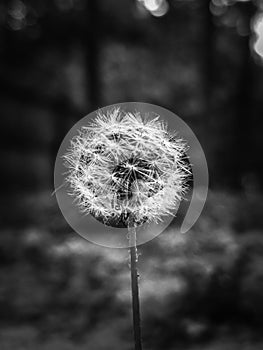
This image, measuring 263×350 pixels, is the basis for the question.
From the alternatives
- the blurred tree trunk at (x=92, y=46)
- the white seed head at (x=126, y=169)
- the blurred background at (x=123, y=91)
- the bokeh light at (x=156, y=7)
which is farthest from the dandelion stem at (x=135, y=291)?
the bokeh light at (x=156, y=7)

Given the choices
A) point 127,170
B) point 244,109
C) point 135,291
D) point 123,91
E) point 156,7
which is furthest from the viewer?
point 244,109

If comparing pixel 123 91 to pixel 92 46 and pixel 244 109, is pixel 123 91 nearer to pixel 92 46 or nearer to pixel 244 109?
pixel 92 46

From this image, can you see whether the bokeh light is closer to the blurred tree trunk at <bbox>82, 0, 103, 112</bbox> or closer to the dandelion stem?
the blurred tree trunk at <bbox>82, 0, 103, 112</bbox>

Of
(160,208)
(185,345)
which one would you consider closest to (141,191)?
(160,208)

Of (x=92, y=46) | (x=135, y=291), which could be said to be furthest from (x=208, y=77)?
(x=135, y=291)

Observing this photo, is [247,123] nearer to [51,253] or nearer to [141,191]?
[51,253]

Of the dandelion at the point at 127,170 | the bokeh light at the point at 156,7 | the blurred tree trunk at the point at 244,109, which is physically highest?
the bokeh light at the point at 156,7

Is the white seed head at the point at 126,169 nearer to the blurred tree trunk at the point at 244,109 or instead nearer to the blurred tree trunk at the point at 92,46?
the blurred tree trunk at the point at 92,46

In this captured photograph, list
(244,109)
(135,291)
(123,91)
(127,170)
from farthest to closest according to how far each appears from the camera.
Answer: (244,109)
(123,91)
(127,170)
(135,291)

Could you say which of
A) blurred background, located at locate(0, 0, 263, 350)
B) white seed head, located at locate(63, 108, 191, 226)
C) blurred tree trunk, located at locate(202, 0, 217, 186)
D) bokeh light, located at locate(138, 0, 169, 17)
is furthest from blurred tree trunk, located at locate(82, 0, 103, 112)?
white seed head, located at locate(63, 108, 191, 226)
